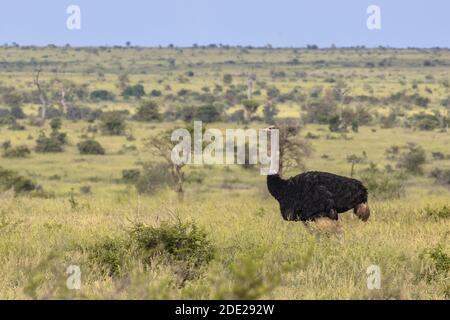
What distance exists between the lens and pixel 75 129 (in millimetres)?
51344

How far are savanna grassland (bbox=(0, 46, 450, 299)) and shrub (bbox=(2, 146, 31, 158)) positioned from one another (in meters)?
0.10

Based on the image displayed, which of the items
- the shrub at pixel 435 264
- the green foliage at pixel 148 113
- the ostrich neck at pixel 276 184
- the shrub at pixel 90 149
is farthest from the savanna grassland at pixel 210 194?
the shrub at pixel 90 149

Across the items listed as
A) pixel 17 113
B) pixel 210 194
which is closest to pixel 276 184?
pixel 210 194

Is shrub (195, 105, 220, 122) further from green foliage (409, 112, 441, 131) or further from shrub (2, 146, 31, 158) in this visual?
shrub (2, 146, 31, 158)

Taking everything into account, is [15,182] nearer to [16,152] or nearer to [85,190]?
[85,190]

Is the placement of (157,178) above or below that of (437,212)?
below

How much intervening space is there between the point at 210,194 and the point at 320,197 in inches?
709

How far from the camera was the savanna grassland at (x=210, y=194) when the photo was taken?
7.34m

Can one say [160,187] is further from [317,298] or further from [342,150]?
[317,298]

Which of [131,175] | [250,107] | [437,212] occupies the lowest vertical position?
[131,175]

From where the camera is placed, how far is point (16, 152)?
39250 mm

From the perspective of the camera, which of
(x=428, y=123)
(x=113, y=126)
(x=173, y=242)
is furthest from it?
(x=428, y=123)

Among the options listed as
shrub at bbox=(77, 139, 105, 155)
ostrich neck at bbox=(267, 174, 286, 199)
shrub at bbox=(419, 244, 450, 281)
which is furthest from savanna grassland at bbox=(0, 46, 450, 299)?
shrub at bbox=(77, 139, 105, 155)
